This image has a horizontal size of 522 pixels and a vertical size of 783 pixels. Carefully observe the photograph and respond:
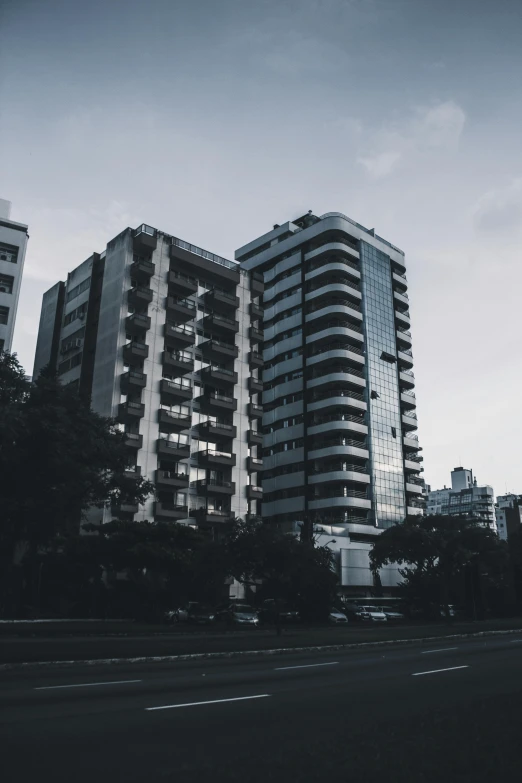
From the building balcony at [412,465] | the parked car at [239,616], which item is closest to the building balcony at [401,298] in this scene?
the building balcony at [412,465]

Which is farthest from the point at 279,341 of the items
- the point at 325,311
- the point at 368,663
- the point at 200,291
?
the point at 368,663

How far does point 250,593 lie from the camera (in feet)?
214

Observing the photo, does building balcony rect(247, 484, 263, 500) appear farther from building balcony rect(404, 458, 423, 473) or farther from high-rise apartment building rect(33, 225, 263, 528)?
building balcony rect(404, 458, 423, 473)

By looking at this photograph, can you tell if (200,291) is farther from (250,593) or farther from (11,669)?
(11,669)

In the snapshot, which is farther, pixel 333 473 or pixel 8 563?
pixel 333 473

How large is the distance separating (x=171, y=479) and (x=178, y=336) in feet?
49.1

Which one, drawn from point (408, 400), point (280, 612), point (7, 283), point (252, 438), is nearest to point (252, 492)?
point (252, 438)

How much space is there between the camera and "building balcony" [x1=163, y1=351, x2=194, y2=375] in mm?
65750

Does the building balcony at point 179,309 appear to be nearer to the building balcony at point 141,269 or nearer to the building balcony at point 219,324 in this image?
the building balcony at point 219,324

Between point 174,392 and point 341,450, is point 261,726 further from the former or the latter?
point 341,450

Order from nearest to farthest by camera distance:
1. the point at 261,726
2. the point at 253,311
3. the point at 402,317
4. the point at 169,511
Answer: the point at 261,726, the point at 169,511, the point at 253,311, the point at 402,317

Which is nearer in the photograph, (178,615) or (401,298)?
(178,615)

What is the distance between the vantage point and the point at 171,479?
203 ft

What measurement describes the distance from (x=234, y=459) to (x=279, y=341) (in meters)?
29.8
